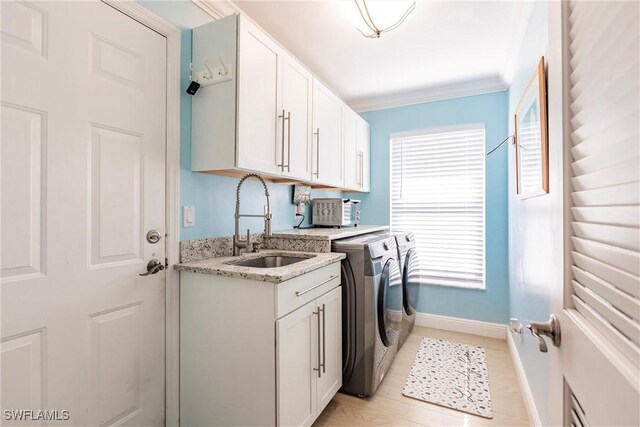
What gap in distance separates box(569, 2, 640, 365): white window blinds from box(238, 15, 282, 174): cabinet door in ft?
4.43

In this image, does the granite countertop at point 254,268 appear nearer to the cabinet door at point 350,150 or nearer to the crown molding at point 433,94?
the cabinet door at point 350,150

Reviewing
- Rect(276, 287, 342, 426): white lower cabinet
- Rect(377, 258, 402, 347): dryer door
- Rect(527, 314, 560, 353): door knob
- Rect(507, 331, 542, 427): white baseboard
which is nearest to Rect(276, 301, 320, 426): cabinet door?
Rect(276, 287, 342, 426): white lower cabinet

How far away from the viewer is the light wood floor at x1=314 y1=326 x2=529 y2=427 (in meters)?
1.75

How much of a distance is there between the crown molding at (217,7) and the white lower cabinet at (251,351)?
153 cm

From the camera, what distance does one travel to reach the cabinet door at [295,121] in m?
1.92

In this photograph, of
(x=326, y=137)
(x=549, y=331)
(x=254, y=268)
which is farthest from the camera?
(x=326, y=137)

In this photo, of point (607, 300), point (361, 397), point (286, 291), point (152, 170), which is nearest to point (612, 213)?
point (607, 300)

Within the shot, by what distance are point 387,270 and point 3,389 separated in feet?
6.31

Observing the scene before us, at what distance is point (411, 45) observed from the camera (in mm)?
2285

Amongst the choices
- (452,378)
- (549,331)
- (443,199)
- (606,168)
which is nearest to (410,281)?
(452,378)

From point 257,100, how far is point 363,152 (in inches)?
71.6

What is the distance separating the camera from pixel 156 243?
59.4 inches

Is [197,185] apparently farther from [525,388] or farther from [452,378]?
[525,388]

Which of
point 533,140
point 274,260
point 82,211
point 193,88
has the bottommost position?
point 274,260
